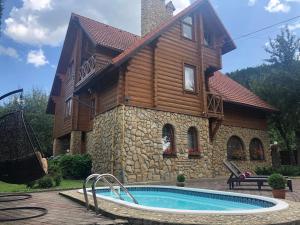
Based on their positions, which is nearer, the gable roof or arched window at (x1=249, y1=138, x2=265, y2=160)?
the gable roof

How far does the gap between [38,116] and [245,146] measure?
73.5ft

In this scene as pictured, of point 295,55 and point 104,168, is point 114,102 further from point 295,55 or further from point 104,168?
point 295,55

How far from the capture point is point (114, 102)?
13.9 metres

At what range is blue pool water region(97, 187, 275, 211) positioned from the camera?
293 inches

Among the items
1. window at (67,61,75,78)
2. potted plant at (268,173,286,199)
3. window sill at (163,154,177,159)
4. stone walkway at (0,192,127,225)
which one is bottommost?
stone walkway at (0,192,127,225)

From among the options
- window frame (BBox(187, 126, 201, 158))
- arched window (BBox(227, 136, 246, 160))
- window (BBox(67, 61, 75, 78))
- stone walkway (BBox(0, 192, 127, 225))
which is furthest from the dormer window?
stone walkway (BBox(0, 192, 127, 225))

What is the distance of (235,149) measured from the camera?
61.5 feet

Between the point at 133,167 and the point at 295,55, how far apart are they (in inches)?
A: 545

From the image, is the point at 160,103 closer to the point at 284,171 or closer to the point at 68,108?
the point at 68,108

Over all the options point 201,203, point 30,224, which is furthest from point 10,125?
point 201,203

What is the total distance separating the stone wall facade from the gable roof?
2124 millimetres

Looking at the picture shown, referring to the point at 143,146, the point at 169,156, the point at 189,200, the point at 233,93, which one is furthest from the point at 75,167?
the point at 233,93

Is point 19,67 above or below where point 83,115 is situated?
above

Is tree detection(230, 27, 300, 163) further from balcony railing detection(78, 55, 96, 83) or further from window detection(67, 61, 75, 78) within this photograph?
window detection(67, 61, 75, 78)
